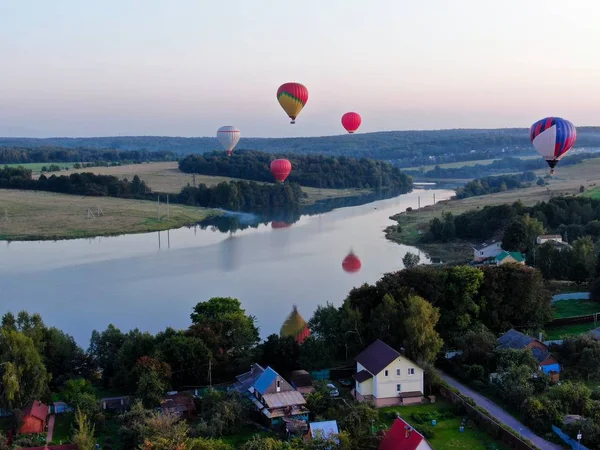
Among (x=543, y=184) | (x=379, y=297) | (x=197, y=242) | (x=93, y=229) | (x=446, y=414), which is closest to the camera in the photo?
(x=446, y=414)

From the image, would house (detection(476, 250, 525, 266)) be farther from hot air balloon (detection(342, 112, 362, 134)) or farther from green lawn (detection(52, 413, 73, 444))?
green lawn (detection(52, 413, 73, 444))

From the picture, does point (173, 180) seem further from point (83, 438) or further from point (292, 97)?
point (83, 438)

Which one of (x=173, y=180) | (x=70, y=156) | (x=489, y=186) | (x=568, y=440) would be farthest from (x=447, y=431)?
(x=70, y=156)

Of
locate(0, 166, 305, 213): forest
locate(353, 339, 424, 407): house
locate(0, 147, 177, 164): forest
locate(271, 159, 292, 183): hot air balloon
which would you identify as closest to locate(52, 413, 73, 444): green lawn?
locate(353, 339, 424, 407): house

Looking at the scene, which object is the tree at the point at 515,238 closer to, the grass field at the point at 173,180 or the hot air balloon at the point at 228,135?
the hot air balloon at the point at 228,135

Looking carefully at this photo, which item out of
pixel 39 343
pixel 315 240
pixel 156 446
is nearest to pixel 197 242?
pixel 315 240

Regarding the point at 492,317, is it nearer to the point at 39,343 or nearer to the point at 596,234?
the point at 39,343
